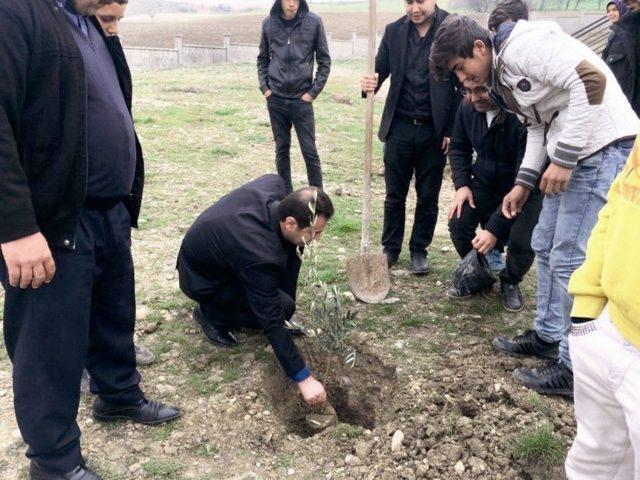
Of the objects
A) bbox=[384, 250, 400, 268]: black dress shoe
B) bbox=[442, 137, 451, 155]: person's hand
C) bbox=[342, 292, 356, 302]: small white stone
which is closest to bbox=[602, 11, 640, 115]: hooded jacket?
bbox=[442, 137, 451, 155]: person's hand

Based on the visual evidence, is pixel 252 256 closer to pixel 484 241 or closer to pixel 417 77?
pixel 484 241

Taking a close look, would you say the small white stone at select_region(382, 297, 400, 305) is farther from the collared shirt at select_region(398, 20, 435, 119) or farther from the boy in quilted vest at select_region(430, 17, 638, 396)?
the collared shirt at select_region(398, 20, 435, 119)

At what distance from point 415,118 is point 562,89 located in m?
1.81

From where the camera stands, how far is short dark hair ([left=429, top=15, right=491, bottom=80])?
9.55 ft

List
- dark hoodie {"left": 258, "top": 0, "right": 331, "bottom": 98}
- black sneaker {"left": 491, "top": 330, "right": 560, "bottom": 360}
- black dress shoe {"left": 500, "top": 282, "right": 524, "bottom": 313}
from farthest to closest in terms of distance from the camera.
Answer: dark hoodie {"left": 258, "top": 0, "right": 331, "bottom": 98} → black dress shoe {"left": 500, "top": 282, "right": 524, "bottom": 313} → black sneaker {"left": 491, "top": 330, "right": 560, "bottom": 360}

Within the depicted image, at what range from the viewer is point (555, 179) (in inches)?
111

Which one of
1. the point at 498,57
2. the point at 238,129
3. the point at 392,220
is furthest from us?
the point at 238,129

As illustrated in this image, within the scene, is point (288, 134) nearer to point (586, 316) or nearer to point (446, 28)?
point (446, 28)

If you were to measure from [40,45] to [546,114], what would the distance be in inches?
92.4

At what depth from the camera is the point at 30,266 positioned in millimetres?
2037

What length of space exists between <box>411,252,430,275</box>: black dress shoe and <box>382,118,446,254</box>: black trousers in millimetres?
43

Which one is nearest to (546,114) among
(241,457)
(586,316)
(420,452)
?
(586,316)

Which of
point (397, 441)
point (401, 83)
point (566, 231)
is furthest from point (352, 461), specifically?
point (401, 83)

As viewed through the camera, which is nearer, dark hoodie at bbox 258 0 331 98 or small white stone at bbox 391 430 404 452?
small white stone at bbox 391 430 404 452
